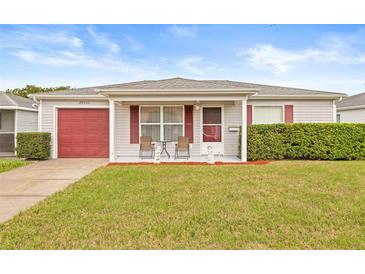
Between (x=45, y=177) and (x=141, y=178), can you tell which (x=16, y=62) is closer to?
(x=45, y=177)

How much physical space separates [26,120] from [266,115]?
44.4 ft

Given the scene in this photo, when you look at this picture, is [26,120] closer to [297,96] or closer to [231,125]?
[231,125]

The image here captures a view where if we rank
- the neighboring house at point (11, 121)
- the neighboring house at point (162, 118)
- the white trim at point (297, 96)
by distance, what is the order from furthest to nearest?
the neighboring house at point (11, 121), the neighboring house at point (162, 118), the white trim at point (297, 96)

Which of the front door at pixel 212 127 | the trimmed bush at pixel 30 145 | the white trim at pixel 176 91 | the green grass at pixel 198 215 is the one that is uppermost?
the white trim at pixel 176 91

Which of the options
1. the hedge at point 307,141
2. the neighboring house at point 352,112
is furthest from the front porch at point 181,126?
the neighboring house at point 352,112

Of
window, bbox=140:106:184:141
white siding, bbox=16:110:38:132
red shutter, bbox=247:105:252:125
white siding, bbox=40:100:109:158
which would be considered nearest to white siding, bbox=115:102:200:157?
window, bbox=140:106:184:141

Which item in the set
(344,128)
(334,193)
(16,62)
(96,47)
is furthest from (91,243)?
(16,62)

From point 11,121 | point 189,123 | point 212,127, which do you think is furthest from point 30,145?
point 212,127

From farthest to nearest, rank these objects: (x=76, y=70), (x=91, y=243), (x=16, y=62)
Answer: (x=76, y=70) → (x=16, y=62) → (x=91, y=243)

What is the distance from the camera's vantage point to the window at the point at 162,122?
10.9 meters

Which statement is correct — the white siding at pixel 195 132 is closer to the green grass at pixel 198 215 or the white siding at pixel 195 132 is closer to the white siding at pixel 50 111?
the white siding at pixel 50 111
